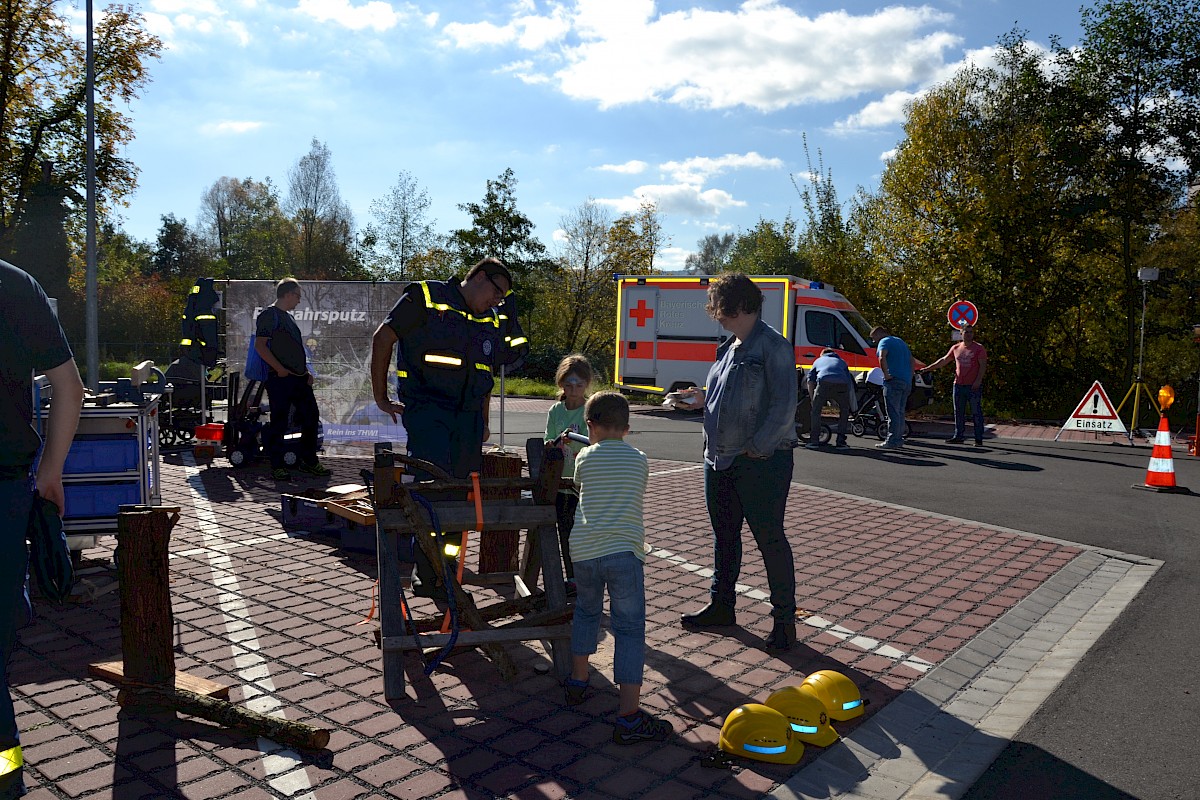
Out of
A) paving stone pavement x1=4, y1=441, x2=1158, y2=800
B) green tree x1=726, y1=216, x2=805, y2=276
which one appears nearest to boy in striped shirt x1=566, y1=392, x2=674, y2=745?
paving stone pavement x1=4, y1=441, x2=1158, y2=800

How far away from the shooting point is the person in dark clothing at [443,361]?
5.20 m

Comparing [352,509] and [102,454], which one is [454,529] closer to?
[352,509]

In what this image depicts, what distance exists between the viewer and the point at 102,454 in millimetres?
6324

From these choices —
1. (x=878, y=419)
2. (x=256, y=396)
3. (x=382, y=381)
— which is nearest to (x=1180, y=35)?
(x=878, y=419)

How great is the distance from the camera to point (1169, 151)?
23047 mm

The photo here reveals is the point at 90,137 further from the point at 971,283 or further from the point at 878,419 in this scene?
the point at 971,283

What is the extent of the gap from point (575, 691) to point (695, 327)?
17.7m

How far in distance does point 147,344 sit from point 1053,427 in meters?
31.4

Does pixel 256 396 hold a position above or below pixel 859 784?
above

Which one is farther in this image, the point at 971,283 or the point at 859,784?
the point at 971,283

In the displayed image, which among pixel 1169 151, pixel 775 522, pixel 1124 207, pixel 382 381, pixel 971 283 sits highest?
pixel 1169 151

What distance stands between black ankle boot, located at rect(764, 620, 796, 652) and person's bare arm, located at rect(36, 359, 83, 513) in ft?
11.3

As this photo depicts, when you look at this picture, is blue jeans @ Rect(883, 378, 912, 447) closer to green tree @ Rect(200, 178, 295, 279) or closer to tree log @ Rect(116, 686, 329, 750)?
tree log @ Rect(116, 686, 329, 750)

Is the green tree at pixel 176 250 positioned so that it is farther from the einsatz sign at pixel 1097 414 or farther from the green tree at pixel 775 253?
the einsatz sign at pixel 1097 414
